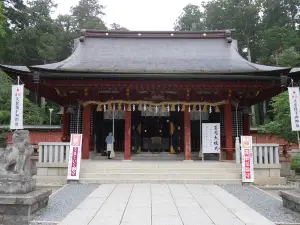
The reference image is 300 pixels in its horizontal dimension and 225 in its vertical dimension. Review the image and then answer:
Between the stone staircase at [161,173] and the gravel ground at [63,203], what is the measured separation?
0.80 meters

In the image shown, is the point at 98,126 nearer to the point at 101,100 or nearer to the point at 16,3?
the point at 101,100

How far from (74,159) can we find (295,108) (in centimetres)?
793

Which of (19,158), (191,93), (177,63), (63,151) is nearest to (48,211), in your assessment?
(19,158)

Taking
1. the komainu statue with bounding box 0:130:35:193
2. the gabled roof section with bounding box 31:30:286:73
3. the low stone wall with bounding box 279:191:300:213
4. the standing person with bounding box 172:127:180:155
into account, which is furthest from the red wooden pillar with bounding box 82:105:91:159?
the low stone wall with bounding box 279:191:300:213

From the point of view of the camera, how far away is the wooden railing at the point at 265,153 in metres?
10.3

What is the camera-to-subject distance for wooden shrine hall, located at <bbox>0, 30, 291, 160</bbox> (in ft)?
38.0

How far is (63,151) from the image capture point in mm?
10461

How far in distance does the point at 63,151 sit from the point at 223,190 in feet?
19.3

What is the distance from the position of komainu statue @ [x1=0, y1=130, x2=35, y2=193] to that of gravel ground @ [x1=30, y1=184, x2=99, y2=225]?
0.65 metres

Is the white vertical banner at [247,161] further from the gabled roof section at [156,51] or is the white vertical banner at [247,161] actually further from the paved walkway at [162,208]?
the gabled roof section at [156,51]

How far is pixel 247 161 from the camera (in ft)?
32.6

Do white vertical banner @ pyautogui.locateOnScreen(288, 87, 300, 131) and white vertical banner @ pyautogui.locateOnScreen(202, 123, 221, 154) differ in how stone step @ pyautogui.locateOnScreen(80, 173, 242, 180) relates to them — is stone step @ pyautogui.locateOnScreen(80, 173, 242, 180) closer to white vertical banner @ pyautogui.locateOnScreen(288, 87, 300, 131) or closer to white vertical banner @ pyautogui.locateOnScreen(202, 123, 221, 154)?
white vertical banner @ pyautogui.locateOnScreen(288, 87, 300, 131)

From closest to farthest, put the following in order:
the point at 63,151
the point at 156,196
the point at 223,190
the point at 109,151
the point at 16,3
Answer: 1. the point at 156,196
2. the point at 223,190
3. the point at 63,151
4. the point at 109,151
5. the point at 16,3

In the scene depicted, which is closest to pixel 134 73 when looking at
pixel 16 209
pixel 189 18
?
pixel 16 209
